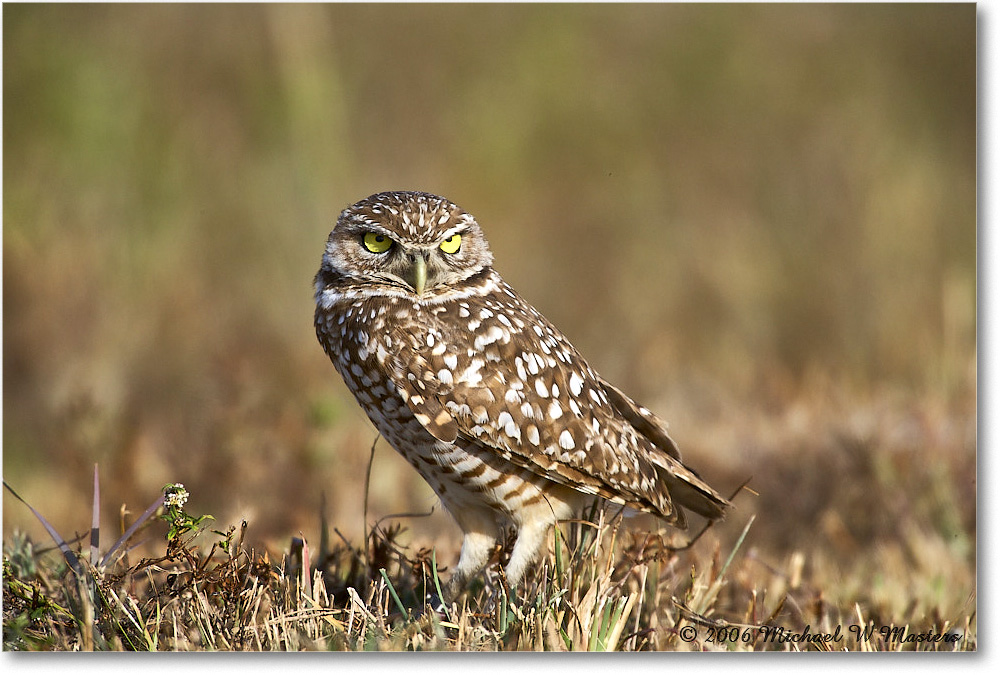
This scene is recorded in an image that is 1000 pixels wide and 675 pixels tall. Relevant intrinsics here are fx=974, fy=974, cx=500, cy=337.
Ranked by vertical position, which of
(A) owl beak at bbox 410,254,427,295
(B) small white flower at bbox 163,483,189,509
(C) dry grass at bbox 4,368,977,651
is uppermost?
(A) owl beak at bbox 410,254,427,295

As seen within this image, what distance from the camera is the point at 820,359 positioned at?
4.88m

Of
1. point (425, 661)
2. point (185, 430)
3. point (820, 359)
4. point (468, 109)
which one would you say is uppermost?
point (468, 109)

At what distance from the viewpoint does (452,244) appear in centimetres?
257

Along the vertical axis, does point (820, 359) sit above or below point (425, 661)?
above

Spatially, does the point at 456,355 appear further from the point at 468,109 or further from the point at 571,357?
the point at 468,109

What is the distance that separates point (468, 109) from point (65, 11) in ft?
6.25

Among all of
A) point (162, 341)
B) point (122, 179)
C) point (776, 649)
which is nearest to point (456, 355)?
point (776, 649)

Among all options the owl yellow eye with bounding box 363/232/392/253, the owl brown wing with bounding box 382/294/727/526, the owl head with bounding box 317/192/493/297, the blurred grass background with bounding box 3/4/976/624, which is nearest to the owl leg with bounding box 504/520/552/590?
the owl brown wing with bounding box 382/294/727/526

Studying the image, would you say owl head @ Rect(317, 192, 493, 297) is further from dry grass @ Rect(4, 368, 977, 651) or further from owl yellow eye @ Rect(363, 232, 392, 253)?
dry grass @ Rect(4, 368, 977, 651)

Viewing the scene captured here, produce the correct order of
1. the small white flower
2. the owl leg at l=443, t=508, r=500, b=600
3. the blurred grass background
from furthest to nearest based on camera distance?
the blurred grass background
the owl leg at l=443, t=508, r=500, b=600
the small white flower

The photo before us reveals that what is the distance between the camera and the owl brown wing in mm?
2434

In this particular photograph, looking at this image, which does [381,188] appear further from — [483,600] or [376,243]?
[483,600]

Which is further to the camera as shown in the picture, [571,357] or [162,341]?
[162,341]

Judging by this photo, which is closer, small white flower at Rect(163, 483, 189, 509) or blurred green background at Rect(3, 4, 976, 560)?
small white flower at Rect(163, 483, 189, 509)
